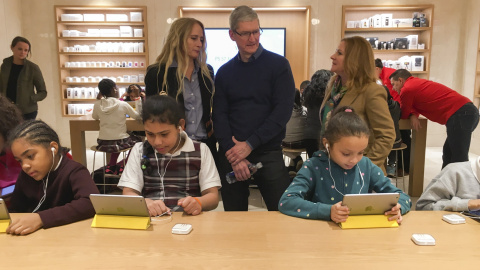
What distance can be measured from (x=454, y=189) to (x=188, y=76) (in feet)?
4.48

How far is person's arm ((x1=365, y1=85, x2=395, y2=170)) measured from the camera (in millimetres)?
1964

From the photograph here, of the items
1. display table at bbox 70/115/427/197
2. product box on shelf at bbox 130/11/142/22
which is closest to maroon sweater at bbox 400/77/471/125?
display table at bbox 70/115/427/197

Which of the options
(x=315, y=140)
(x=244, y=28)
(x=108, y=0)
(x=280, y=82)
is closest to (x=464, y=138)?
(x=315, y=140)

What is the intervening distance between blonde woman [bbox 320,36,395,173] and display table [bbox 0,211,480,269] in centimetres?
59

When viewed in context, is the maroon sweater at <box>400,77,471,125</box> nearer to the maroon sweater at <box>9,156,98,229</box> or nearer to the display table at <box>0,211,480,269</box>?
the display table at <box>0,211,480,269</box>

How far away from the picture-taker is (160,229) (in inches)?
53.4

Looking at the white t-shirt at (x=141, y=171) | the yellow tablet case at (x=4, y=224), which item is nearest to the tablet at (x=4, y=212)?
the yellow tablet case at (x=4, y=224)

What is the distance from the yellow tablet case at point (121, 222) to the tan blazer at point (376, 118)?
1152 mm

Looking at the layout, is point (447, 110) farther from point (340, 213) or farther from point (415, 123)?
point (340, 213)

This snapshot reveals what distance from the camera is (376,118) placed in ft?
6.54

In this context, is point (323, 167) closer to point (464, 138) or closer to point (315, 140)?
point (315, 140)

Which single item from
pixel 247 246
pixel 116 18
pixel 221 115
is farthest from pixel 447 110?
pixel 116 18

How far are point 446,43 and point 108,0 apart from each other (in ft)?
17.8

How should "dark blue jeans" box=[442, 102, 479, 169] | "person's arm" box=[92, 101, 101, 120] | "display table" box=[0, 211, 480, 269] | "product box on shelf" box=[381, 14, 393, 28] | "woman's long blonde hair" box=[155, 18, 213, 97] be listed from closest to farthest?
"display table" box=[0, 211, 480, 269]
"woman's long blonde hair" box=[155, 18, 213, 97]
"dark blue jeans" box=[442, 102, 479, 169]
"person's arm" box=[92, 101, 101, 120]
"product box on shelf" box=[381, 14, 393, 28]
